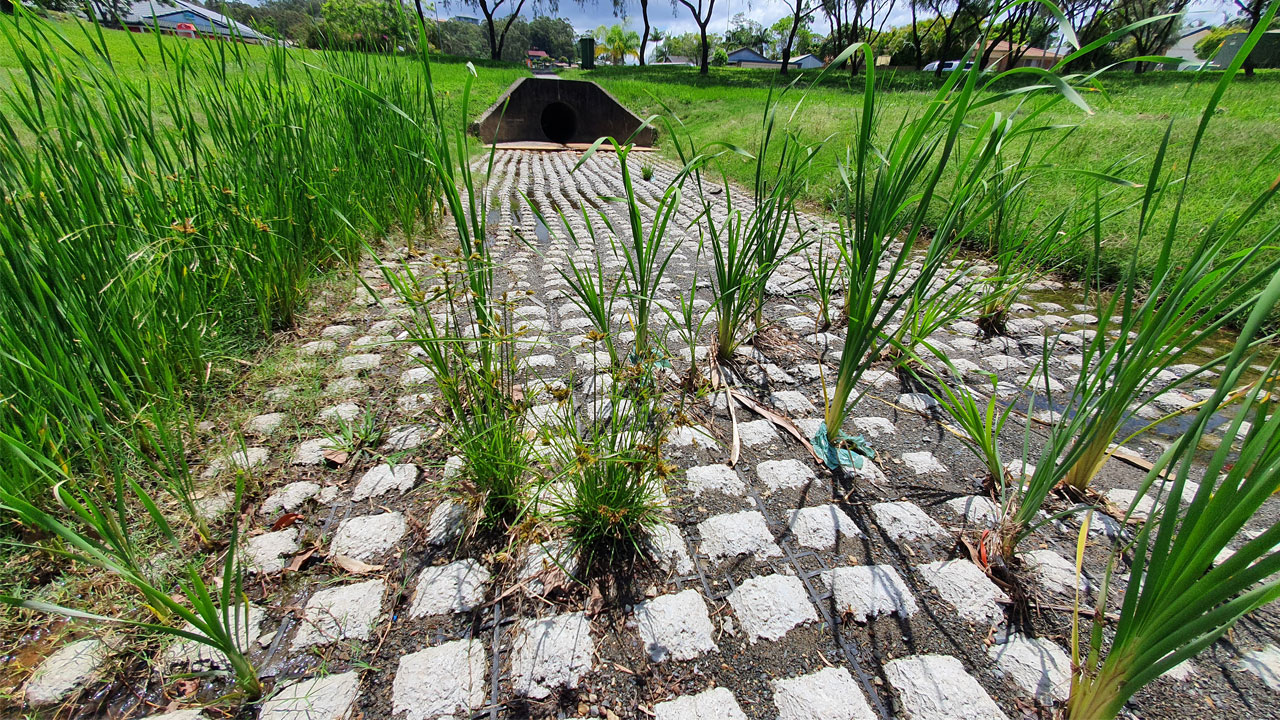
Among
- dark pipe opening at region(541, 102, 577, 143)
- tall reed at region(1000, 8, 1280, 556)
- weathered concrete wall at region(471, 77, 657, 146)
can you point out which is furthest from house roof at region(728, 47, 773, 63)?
tall reed at region(1000, 8, 1280, 556)

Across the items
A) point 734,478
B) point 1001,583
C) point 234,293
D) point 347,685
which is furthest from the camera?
point 234,293

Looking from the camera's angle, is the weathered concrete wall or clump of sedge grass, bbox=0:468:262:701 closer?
clump of sedge grass, bbox=0:468:262:701

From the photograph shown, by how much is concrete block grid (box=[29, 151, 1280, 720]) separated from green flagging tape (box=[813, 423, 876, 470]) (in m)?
0.05

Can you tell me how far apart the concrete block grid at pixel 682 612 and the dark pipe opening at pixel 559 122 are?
13.2 meters

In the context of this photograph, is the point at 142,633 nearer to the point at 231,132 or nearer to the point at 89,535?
the point at 89,535

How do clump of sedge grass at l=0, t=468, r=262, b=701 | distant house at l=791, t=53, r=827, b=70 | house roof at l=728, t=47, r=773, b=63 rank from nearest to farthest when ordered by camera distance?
clump of sedge grass at l=0, t=468, r=262, b=701, distant house at l=791, t=53, r=827, b=70, house roof at l=728, t=47, r=773, b=63

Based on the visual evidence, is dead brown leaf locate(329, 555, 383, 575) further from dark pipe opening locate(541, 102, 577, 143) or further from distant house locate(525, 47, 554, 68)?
distant house locate(525, 47, 554, 68)

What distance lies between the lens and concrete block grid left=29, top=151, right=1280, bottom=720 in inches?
40.5

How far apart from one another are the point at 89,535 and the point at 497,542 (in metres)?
0.97

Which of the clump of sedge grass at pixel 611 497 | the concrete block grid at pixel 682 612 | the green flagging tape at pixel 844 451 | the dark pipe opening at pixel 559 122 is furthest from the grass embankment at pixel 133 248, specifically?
the dark pipe opening at pixel 559 122

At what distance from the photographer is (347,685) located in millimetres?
1033

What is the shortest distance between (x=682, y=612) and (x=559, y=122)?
1469cm

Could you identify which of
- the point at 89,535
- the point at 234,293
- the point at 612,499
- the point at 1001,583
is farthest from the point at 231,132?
the point at 1001,583

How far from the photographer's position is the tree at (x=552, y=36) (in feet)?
239
